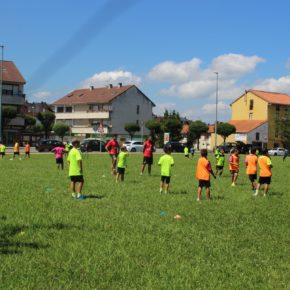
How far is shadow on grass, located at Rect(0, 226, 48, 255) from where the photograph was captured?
767cm

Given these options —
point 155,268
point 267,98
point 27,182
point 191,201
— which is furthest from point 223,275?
point 267,98

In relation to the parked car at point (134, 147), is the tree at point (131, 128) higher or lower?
higher

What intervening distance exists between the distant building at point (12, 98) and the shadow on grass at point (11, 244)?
70.7 meters

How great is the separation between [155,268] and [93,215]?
174 inches

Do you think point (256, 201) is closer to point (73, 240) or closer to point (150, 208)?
point (150, 208)

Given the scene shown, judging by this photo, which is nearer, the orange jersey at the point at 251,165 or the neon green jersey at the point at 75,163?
the neon green jersey at the point at 75,163

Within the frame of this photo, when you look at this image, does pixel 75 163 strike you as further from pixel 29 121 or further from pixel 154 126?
pixel 29 121

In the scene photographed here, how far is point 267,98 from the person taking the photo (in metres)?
98.5

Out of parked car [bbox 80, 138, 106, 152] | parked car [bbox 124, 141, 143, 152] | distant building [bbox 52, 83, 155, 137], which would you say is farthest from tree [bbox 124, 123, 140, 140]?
parked car [bbox 80, 138, 106, 152]

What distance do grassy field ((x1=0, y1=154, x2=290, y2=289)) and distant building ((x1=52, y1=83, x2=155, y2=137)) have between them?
83.0 metres

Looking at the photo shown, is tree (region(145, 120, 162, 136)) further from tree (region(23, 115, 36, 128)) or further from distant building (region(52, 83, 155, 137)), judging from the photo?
tree (region(23, 115, 36, 128))

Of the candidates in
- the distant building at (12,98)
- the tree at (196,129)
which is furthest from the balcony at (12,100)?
the tree at (196,129)

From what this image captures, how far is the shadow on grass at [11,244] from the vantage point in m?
7.67

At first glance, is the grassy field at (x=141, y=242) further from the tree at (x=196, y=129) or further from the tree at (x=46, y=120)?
the tree at (x=46, y=120)
